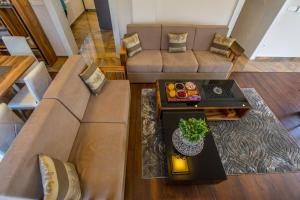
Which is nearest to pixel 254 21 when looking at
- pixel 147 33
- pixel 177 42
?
pixel 177 42

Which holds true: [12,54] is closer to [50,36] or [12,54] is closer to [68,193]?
[50,36]

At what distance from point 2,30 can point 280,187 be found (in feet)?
15.7

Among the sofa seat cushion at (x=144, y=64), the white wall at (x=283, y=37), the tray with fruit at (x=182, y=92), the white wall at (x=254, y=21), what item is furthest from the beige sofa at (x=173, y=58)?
the white wall at (x=283, y=37)

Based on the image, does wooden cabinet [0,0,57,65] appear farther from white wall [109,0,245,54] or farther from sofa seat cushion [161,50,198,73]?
sofa seat cushion [161,50,198,73]

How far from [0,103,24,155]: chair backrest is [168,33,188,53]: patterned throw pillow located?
2.46 meters

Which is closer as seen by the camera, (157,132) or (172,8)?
(157,132)

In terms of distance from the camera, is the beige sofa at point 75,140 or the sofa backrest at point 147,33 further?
the sofa backrest at point 147,33

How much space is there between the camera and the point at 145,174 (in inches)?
65.2

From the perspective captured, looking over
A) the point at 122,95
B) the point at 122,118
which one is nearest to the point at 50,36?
the point at 122,95

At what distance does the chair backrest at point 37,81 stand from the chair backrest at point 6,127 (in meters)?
0.37

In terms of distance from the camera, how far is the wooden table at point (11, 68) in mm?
1716

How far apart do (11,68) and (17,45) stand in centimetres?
44

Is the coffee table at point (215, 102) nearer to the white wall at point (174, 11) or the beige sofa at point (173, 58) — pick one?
the beige sofa at point (173, 58)

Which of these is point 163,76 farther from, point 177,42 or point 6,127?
point 6,127
